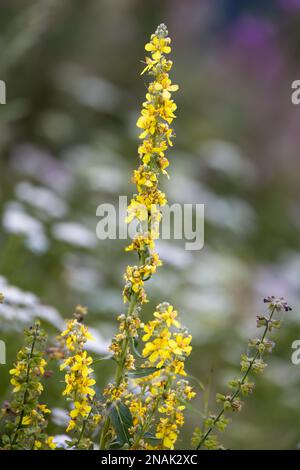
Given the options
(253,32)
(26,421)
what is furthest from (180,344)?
(253,32)

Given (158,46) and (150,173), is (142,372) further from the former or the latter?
(158,46)

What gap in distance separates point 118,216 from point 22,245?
1.09 metres

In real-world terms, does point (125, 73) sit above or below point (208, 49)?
below

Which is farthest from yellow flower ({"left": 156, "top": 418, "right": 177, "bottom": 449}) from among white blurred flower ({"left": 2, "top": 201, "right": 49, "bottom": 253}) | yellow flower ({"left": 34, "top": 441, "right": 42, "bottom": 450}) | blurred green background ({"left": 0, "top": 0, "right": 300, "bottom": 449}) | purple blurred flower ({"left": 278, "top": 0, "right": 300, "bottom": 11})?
purple blurred flower ({"left": 278, "top": 0, "right": 300, "bottom": 11})

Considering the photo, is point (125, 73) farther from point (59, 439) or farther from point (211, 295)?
point (59, 439)

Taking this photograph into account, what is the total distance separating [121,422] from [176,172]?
Result: 3378 millimetres

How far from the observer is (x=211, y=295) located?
3.56 metres

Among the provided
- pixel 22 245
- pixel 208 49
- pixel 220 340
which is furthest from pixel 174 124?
pixel 22 245

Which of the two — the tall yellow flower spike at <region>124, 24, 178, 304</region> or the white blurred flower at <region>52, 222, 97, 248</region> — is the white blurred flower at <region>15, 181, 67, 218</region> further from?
the tall yellow flower spike at <region>124, 24, 178, 304</region>

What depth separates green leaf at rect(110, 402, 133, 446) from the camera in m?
1.28

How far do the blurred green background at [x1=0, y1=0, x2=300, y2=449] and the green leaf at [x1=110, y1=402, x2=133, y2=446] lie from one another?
387 millimetres

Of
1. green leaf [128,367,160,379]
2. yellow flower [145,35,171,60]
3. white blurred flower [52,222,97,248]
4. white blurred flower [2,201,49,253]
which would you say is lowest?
green leaf [128,367,160,379]

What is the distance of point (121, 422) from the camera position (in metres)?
1.28
